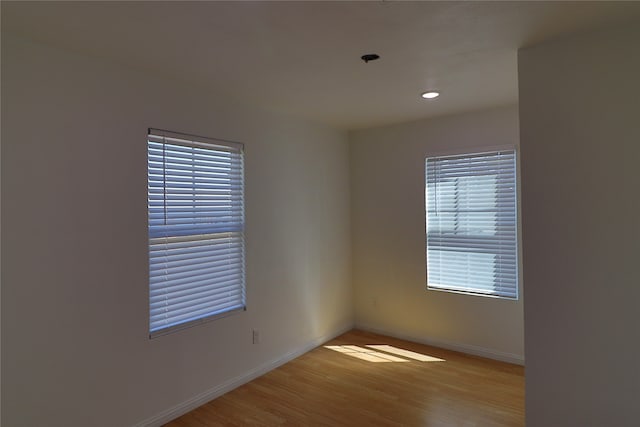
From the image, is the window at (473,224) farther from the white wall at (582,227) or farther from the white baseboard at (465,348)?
the white wall at (582,227)

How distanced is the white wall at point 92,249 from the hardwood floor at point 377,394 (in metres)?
0.30

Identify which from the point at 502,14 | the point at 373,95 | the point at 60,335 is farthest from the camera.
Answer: the point at 373,95

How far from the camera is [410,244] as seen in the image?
4.28 metres

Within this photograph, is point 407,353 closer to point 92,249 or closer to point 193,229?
point 193,229

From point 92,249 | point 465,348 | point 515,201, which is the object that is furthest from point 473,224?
point 92,249

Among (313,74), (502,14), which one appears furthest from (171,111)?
(502,14)

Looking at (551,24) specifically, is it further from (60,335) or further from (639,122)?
(60,335)

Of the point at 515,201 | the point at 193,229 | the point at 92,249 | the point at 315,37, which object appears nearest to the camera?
the point at 315,37

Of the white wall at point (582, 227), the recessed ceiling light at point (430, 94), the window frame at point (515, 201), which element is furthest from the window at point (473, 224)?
the white wall at point (582, 227)

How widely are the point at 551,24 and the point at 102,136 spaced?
2.68 m

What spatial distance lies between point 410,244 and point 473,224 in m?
0.72

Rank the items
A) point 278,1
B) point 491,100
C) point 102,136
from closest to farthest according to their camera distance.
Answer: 1. point 278,1
2. point 102,136
3. point 491,100

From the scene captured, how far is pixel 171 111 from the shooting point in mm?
2766

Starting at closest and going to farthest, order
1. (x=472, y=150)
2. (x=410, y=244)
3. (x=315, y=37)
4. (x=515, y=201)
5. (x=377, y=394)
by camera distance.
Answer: (x=315, y=37), (x=377, y=394), (x=515, y=201), (x=472, y=150), (x=410, y=244)
